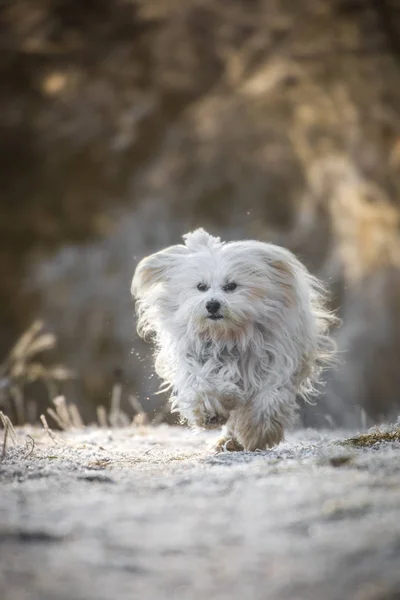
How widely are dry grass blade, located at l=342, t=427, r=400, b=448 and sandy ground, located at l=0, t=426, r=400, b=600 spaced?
1.99 feet

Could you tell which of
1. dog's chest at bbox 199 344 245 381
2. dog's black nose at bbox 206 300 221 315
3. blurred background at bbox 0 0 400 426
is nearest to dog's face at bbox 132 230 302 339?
dog's black nose at bbox 206 300 221 315

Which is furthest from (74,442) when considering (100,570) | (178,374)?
(100,570)

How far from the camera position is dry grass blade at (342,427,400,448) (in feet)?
16.6

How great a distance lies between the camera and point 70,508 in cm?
333

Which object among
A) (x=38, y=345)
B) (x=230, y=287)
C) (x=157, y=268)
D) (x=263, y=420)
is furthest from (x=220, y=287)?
(x=38, y=345)

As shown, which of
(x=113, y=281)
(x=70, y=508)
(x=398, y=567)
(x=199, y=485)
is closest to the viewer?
(x=398, y=567)

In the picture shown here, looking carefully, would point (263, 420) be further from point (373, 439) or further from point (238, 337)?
point (373, 439)

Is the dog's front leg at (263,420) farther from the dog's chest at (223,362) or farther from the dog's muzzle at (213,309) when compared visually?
the dog's muzzle at (213,309)

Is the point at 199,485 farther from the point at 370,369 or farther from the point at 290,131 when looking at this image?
the point at 290,131

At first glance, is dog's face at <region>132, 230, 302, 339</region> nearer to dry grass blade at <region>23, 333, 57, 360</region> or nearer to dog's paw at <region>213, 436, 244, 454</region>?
dog's paw at <region>213, 436, 244, 454</region>

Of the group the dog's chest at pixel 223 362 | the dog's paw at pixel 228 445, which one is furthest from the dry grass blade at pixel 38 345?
the dog's paw at pixel 228 445

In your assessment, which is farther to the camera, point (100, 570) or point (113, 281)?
point (113, 281)

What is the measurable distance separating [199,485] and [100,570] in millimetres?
1139

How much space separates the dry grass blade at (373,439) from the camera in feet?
16.6
